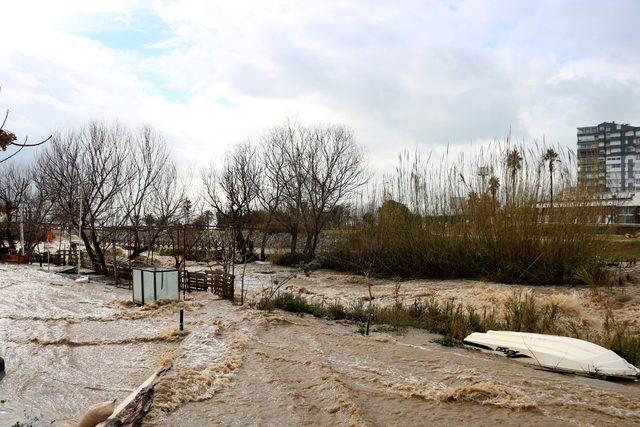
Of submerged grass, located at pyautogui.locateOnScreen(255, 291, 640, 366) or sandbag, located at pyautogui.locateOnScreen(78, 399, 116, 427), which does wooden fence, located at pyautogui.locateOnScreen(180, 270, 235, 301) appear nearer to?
submerged grass, located at pyautogui.locateOnScreen(255, 291, 640, 366)

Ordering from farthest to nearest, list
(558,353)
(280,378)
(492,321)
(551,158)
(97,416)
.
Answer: (551,158), (492,321), (558,353), (280,378), (97,416)

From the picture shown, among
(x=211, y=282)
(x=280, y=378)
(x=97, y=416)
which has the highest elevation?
(x=211, y=282)

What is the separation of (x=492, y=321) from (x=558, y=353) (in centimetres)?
231

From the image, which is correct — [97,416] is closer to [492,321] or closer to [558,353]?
[558,353]

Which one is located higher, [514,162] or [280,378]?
[514,162]

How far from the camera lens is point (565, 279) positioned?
14914 mm

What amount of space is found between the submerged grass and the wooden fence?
2.32 meters

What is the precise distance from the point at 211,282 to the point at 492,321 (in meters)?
8.79

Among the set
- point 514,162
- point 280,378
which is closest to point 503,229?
point 514,162

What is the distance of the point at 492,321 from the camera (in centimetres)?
942

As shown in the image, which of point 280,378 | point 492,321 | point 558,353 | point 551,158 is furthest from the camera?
point 551,158

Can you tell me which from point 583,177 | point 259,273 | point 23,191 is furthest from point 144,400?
point 23,191

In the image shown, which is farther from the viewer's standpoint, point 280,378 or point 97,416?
point 280,378

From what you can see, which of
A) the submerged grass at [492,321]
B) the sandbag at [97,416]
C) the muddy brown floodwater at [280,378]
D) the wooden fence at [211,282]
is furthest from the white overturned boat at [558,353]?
the wooden fence at [211,282]
